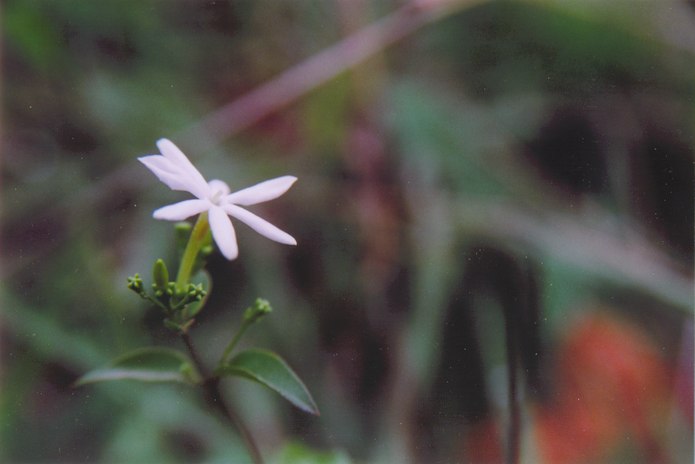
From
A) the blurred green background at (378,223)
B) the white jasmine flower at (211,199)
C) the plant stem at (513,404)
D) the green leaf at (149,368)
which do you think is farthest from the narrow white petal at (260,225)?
the blurred green background at (378,223)

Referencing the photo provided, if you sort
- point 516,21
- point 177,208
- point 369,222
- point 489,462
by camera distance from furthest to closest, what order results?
1. point 516,21
2. point 369,222
3. point 489,462
4. point 177,208

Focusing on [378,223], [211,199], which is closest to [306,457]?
[211,199]

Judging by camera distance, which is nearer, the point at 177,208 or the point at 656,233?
the point at 177,208

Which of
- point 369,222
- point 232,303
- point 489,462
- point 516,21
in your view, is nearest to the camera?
point 489,462

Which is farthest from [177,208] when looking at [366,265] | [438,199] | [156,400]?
[438,199]

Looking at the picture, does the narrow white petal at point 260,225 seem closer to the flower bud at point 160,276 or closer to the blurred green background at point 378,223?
the flower bud at point 160,276

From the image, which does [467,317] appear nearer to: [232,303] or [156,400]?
[232,303]
